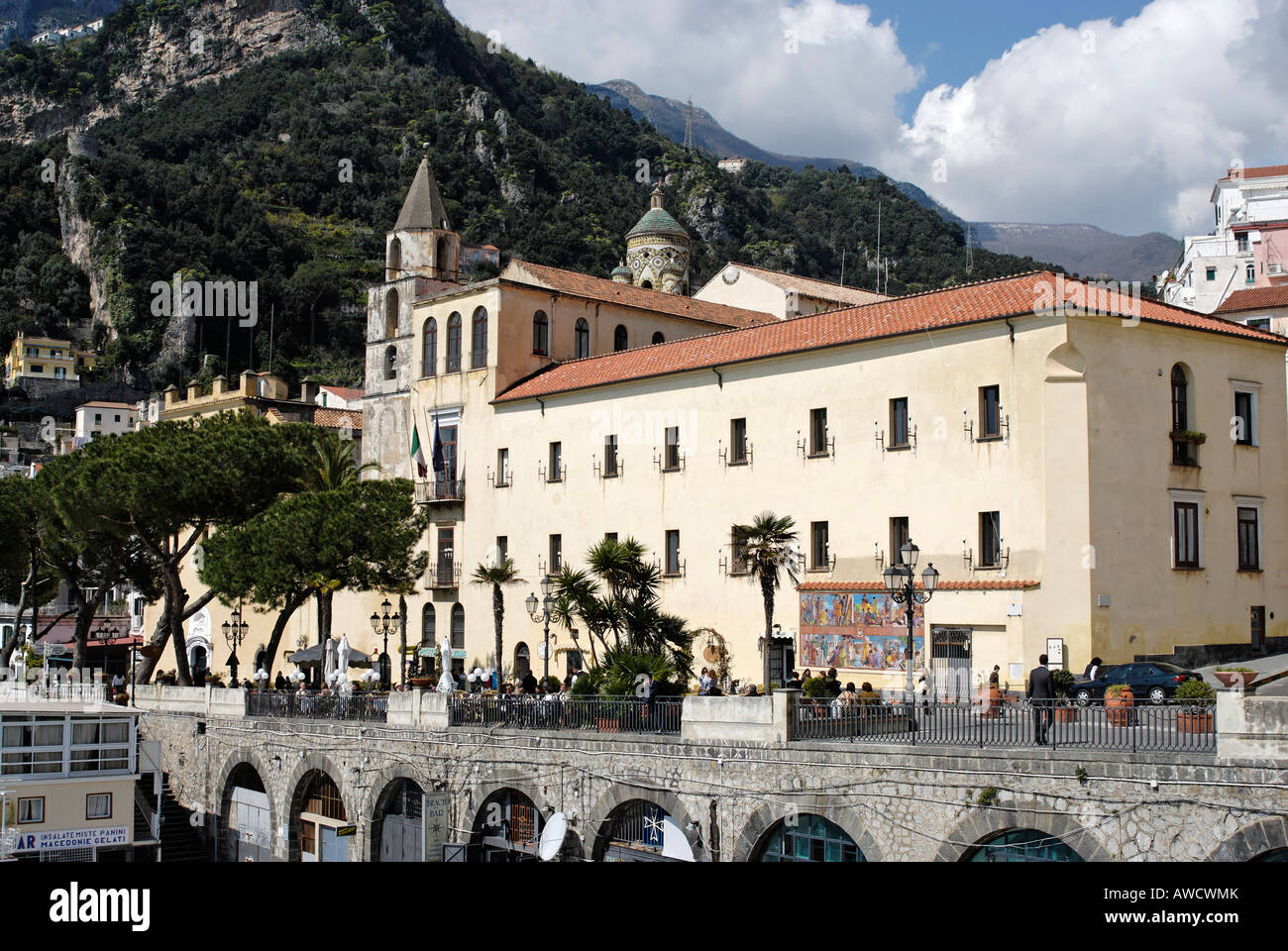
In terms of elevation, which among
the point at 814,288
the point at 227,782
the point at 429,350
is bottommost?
the point at 227,782

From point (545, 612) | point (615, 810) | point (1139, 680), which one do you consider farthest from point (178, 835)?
point (1139, 680)

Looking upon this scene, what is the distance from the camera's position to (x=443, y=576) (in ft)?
Result: 168

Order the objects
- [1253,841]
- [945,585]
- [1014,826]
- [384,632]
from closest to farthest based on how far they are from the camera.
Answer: [1253,841], [1014,826], [945,585], [384,632]

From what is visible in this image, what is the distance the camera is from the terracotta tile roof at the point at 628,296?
53.9 m

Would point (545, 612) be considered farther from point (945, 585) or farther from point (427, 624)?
point (427, 624)

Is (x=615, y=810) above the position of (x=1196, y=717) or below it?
below

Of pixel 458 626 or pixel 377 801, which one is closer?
pixel 377 801

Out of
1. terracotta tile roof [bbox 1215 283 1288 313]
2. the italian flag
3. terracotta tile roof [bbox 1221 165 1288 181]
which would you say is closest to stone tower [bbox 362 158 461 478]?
the italian flag

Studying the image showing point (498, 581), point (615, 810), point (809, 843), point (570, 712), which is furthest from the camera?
point (498, 581)

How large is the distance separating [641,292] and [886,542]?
79.1ft

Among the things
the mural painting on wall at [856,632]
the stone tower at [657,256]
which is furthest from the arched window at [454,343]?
the stone tower at [657,256]

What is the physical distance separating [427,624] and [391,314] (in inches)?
565

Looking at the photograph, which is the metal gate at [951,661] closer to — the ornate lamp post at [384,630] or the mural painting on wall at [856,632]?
the mural painting on wall at [856,632]
